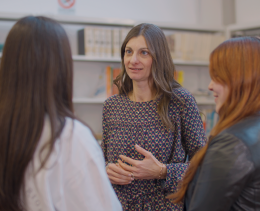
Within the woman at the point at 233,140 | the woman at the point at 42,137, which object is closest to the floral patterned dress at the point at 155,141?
the woman at the point at 233,140

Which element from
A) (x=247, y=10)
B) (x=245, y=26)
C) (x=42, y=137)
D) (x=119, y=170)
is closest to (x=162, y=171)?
(x=119, y=170)

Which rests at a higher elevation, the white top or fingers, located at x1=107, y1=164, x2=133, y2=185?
the white top

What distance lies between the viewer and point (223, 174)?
0.79 meters

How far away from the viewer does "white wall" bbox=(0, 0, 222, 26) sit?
2.96 m

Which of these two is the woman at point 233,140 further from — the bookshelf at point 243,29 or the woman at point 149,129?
the bookshelf at point 243,29

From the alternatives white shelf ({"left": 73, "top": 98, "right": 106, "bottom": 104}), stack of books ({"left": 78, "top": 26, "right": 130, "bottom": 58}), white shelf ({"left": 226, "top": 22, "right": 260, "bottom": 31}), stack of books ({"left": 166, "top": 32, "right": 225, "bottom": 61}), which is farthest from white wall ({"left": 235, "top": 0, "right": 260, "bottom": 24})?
white shelf ({"left": 73, "top": 98, "right": 106, "bottom": 104})

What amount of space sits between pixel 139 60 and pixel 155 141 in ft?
1.44

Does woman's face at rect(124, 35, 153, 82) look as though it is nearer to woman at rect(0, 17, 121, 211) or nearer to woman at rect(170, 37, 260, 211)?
woman at rect(170, 37, 260, 211)

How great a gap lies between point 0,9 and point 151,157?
8.21 ft

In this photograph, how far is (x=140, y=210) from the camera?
1.35 m

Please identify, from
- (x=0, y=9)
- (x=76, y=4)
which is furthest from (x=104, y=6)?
(x=0, y=9)

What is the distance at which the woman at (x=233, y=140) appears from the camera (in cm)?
78

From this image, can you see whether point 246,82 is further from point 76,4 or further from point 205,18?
point 205,18

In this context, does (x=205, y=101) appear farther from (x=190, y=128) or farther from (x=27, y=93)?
(x=27, y=93)
